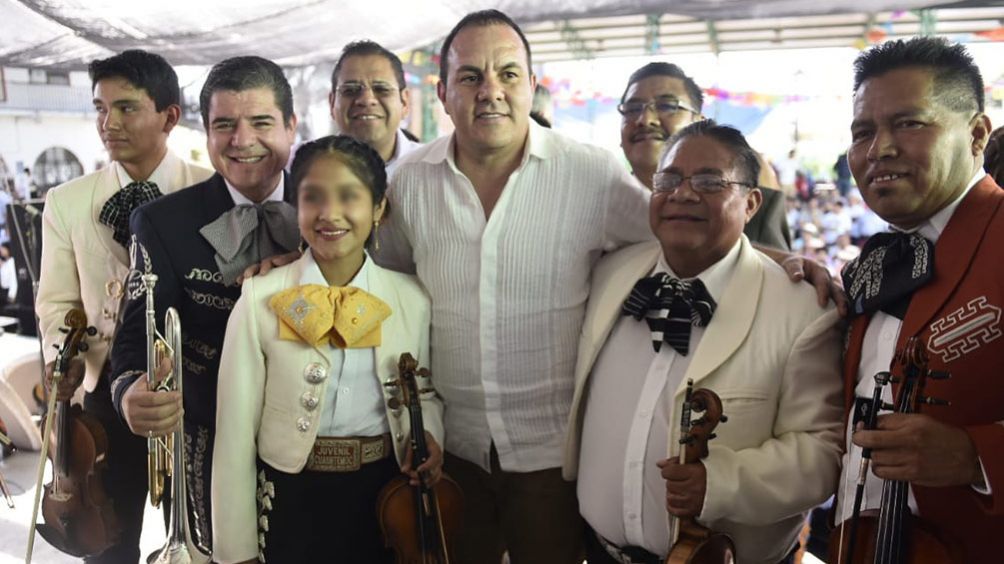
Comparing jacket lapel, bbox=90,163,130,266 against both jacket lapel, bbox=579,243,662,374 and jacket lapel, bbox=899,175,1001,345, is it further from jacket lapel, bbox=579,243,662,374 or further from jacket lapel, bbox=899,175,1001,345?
jacket lapel, bbox=899,175,1001,345

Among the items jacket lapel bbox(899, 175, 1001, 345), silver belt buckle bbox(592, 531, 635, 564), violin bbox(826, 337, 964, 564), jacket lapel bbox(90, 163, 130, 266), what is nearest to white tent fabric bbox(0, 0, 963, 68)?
jacket lapel bbox(90, 163, 130, 266)

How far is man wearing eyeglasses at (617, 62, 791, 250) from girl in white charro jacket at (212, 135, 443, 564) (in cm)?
128

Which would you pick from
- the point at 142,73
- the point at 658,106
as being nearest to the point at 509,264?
the point at 658,106

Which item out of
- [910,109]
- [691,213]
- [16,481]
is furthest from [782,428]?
[16,481]

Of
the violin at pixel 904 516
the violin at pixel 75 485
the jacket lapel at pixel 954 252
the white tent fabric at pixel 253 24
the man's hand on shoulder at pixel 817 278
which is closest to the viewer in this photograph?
the violin at pixel 904 516

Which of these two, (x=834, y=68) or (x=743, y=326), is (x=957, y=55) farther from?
(x=834, y=68)

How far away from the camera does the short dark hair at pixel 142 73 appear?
2.51m

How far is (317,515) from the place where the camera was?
188cm

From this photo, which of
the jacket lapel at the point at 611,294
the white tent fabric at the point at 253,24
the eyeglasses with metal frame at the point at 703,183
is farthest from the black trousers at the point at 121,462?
the white tent fabric at the point at 253,24

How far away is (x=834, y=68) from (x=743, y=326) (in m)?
3.82

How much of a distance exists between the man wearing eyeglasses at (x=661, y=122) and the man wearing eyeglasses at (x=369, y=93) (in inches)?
33.0

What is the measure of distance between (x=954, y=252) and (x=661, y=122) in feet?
4.88

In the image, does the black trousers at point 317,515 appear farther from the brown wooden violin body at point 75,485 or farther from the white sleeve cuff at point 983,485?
the white sleeve cuff at point 983,485

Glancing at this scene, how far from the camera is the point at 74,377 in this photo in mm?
2369
